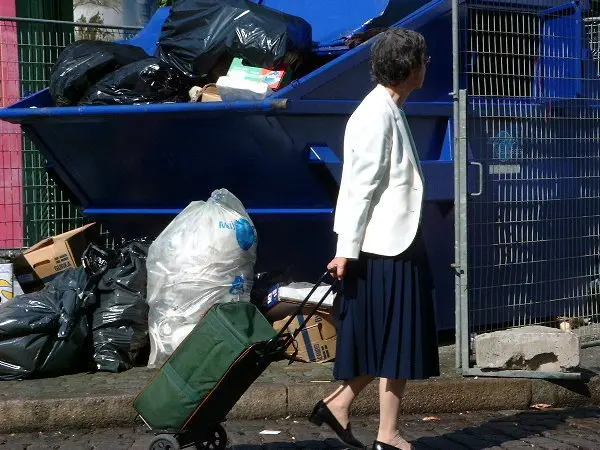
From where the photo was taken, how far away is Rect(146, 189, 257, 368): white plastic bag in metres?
5.23

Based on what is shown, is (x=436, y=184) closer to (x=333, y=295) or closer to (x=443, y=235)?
(x=443, y=235)

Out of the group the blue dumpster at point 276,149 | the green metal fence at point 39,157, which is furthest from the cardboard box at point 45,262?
the green metal fence at point 39,157

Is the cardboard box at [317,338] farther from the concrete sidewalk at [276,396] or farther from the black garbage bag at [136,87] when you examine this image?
the black garbage bag at [136,87]

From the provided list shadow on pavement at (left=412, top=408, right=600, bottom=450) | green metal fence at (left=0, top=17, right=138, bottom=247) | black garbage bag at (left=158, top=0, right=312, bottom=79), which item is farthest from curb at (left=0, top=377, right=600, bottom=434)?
green metal fence at (left=0, top=17, right=138, bottom=247)

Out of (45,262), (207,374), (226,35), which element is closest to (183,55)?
(226,35)

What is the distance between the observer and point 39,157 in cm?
679

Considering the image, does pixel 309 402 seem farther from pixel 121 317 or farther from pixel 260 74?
pixel 260 74

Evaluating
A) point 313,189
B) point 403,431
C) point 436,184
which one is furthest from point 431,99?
point 403,431

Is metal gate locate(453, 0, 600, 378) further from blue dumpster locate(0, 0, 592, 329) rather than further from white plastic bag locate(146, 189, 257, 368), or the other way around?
white plastic bag locate(146, 189, 257, 368)

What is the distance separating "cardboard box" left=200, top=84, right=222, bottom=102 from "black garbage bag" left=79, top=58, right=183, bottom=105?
172 millimetres

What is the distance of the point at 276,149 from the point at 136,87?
2.67 feet

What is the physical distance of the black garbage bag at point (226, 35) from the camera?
5.31 metres

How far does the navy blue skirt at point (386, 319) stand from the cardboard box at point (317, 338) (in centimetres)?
141

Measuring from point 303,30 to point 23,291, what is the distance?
6.96 ft
